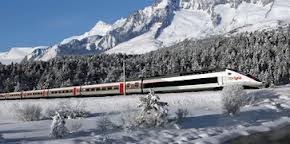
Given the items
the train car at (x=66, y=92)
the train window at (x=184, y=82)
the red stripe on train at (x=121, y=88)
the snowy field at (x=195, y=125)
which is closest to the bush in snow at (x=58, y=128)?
the snowy field at (x=195, y=125)

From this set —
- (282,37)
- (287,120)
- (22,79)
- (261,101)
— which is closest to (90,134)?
(287,120)

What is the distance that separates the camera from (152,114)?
108 feet

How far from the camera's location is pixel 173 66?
16325 centimetres

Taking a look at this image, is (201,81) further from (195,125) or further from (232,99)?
(195,125)

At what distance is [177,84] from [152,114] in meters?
25.3

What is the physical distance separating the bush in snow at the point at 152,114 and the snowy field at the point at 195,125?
75 cm

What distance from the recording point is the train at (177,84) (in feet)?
171

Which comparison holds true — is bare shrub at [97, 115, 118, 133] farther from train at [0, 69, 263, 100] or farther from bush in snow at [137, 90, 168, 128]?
train at [0, 69, 263, 100]

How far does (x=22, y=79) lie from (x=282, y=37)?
93040mm

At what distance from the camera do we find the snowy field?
96.7 feet

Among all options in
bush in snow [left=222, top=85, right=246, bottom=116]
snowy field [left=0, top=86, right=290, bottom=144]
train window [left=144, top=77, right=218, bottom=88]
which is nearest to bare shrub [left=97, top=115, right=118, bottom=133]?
snowy field [left=0, top=86, right=290, bottom=144]

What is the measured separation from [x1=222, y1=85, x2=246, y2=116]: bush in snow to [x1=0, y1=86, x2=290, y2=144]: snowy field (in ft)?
1.79

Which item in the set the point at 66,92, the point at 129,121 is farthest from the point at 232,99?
the point at 66,92

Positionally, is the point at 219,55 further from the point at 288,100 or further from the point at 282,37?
the point at 288,100
